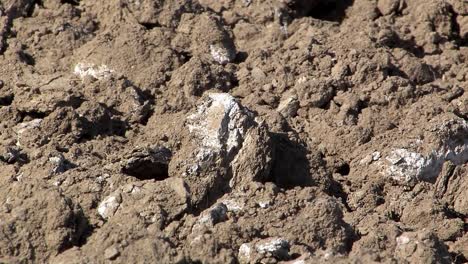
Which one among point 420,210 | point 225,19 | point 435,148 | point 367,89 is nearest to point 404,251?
point 420,210

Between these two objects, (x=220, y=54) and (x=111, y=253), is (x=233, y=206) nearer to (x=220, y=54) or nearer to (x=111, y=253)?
(x=111, y=253)

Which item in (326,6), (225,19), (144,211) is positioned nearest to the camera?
(144,211)

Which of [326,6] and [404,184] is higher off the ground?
[326,6]

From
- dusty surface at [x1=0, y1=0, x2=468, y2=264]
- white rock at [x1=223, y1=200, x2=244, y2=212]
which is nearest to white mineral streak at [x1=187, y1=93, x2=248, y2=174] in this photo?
dusty surface at [x1=0, y1=0, x2=468, y2=264]

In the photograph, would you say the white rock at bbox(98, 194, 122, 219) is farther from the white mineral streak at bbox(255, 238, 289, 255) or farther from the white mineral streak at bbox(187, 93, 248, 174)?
the white mineral streak at bbox(255, 238, 289, 255)

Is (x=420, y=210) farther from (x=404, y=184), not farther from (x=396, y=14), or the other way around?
(x=396, y=14)

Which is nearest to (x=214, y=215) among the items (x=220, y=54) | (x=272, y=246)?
(x=272, y=246)
